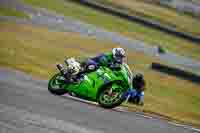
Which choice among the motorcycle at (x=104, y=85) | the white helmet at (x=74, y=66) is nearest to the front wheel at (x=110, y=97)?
the motorcycle at (x=104, y=85)

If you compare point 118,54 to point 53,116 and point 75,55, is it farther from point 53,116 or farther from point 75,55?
point 75,55

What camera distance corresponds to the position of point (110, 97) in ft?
47.8

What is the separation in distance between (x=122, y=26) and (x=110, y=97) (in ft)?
87.7

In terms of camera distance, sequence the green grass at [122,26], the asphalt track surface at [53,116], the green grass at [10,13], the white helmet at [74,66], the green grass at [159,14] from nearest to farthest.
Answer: the asphalt track surface at [53,116]
the white helmet at [74,66]
the green grass at [10,13]
the green grass at [122,26]
the green grass at [159,14]

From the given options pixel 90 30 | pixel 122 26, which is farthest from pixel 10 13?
pixel 122 26

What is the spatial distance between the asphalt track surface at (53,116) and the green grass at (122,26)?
77.3 ft

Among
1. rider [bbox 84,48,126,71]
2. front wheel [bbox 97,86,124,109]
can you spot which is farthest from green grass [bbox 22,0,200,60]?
front wheel [bbox 97,86,124,109]

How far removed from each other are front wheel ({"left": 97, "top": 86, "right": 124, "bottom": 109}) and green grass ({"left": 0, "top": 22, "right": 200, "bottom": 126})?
2883 mm

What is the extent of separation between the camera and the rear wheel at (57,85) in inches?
593

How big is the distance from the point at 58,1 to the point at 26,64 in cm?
2266

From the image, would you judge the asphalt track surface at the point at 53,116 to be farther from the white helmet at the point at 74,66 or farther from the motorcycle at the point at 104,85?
the white helmet at the point at 74,66

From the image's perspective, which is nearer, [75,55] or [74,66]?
[74,66]

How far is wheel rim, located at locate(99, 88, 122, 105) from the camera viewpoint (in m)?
14.4

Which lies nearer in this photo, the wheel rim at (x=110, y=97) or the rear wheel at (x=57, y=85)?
the wheel rim at (x=110, y=97)
